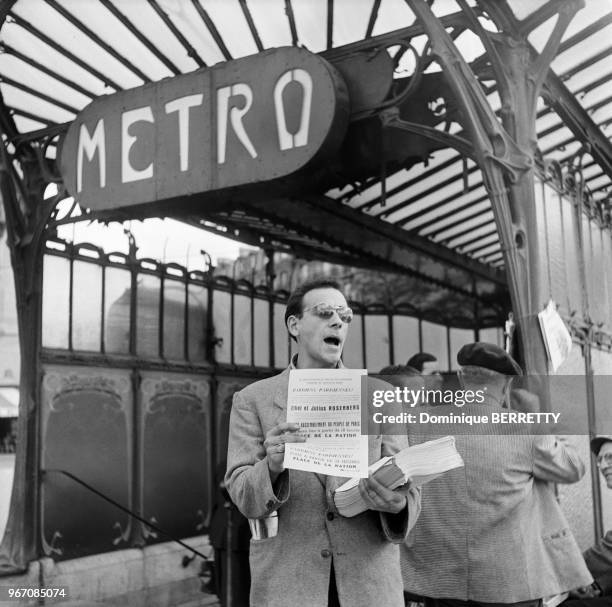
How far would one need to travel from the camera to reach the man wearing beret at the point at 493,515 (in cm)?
260

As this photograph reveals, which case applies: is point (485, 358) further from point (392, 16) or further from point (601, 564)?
point (392, 16)

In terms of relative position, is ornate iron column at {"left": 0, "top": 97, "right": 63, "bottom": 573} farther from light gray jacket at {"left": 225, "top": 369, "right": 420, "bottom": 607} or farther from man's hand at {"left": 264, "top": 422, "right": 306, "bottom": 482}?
man's hand at {"left": 264, "top": 422, "right": 306, "bottom": 482}

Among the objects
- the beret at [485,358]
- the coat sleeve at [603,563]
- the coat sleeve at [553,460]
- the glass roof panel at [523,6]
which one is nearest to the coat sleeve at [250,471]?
the beret at [485,358]

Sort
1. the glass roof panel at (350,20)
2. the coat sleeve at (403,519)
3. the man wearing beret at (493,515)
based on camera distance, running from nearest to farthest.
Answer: the coat sleeve at (403,519), the man wearing beret at (493,515), the glass roof panel at (350,20)

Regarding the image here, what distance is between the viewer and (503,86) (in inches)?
147

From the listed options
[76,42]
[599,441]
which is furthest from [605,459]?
[76,42]

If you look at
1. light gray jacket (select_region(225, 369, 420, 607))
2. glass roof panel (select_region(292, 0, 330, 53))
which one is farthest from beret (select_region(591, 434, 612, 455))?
glass roof panel (select_region(292, 0, 330, 53))

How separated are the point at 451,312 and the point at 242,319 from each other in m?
2.69

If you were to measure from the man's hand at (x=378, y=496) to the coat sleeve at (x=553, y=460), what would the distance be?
0.94 m

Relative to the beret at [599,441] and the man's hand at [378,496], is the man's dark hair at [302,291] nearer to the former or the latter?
the man's hand at [378,496]

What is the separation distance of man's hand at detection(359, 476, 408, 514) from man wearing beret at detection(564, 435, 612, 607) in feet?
4.62

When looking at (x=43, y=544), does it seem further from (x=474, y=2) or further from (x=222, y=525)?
(x=474, y=2)

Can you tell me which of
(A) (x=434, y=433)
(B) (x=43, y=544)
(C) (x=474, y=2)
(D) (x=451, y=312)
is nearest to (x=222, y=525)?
(B) (x=43, y=544)

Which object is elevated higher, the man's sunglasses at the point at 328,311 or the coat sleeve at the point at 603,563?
the man's sunglasses at the point at 328,311
